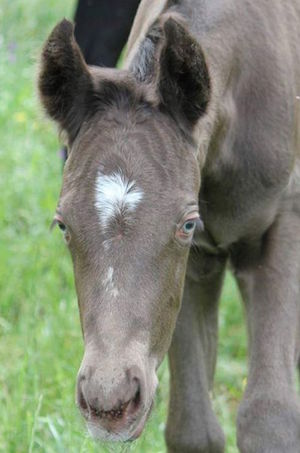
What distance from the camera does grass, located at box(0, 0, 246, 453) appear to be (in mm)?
5422

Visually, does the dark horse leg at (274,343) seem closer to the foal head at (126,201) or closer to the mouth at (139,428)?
the foal head at (126,201)

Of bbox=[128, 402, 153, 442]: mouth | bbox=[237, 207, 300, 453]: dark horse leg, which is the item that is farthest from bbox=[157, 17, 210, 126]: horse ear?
bbox=[128, 402, 153, 442]: mouth

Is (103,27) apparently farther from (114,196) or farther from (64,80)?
(114,196)

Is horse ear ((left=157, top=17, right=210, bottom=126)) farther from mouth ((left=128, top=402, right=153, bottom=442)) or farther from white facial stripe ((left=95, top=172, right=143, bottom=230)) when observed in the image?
mouth ((left=128, top=402, right=153, bottom=442))

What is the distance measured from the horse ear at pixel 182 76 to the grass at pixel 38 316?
460 mm

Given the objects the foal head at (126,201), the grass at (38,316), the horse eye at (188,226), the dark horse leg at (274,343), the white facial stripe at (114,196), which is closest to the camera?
the foal head at (126,201)

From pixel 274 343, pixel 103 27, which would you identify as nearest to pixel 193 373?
pixel 274 343

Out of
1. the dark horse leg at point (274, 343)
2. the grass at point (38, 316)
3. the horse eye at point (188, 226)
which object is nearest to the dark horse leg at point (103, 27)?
the grass at point (38, 316)

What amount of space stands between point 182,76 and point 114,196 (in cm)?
54

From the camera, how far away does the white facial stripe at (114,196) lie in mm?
4051

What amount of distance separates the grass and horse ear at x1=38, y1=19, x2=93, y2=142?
8 centimetres

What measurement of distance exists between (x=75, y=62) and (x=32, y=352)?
7.27 feet

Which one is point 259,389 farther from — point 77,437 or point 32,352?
point 32,352

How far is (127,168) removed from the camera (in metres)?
4.14
